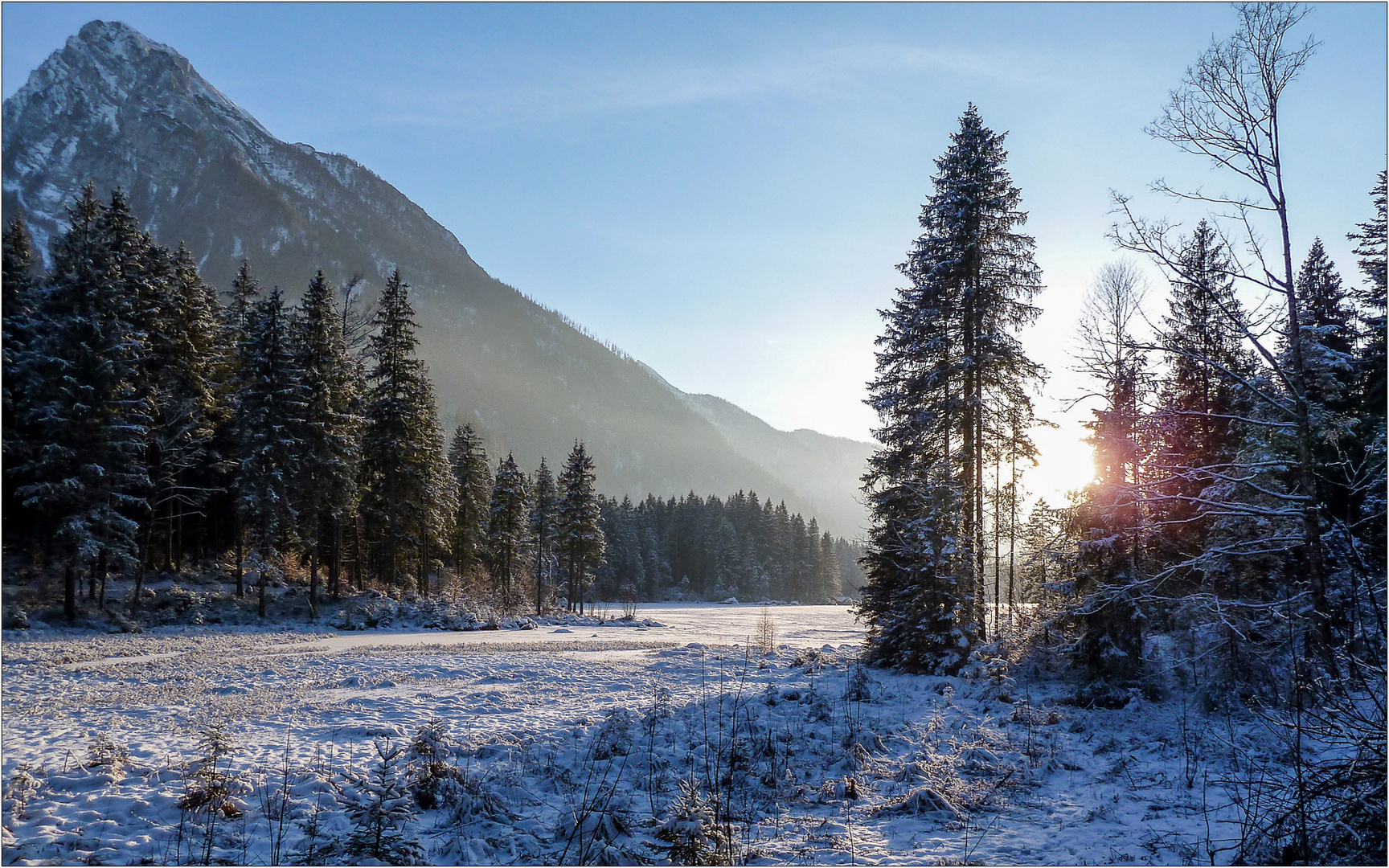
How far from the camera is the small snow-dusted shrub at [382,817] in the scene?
5719 mm

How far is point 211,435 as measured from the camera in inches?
1122

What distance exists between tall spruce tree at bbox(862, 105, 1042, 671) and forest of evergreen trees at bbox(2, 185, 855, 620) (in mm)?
25661

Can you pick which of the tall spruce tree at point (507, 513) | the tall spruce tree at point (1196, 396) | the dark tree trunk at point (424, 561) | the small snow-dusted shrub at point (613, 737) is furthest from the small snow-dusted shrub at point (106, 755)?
the tall spruce tree at point (507, 513)

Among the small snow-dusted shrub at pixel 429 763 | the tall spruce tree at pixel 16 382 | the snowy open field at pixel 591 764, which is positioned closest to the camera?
the snowy open field at pixel 591 764

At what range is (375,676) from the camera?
566 inches

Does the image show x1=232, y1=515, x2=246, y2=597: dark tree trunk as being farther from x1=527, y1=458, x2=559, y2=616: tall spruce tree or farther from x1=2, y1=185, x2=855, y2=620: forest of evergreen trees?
x1=527, y1=458, x2=559, y2=616: tall spruce tree

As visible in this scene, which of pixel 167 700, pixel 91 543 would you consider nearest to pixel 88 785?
pixel 167 700

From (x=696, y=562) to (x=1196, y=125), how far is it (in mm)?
94087

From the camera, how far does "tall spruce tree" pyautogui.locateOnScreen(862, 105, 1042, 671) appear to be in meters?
17.2

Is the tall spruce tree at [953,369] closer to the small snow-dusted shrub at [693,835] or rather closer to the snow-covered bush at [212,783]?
the small snow-dusted shrub at [693,835]

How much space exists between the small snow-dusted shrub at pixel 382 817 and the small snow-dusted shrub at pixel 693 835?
2.26 metres

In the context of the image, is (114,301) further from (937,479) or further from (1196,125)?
(1196,125)

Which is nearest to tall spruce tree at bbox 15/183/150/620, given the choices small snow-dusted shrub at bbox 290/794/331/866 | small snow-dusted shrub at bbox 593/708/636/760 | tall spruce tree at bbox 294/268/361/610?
tall spruce tree at bbox 294/268/361/610

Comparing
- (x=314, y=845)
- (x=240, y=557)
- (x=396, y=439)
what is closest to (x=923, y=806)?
(x=314, y=845)
